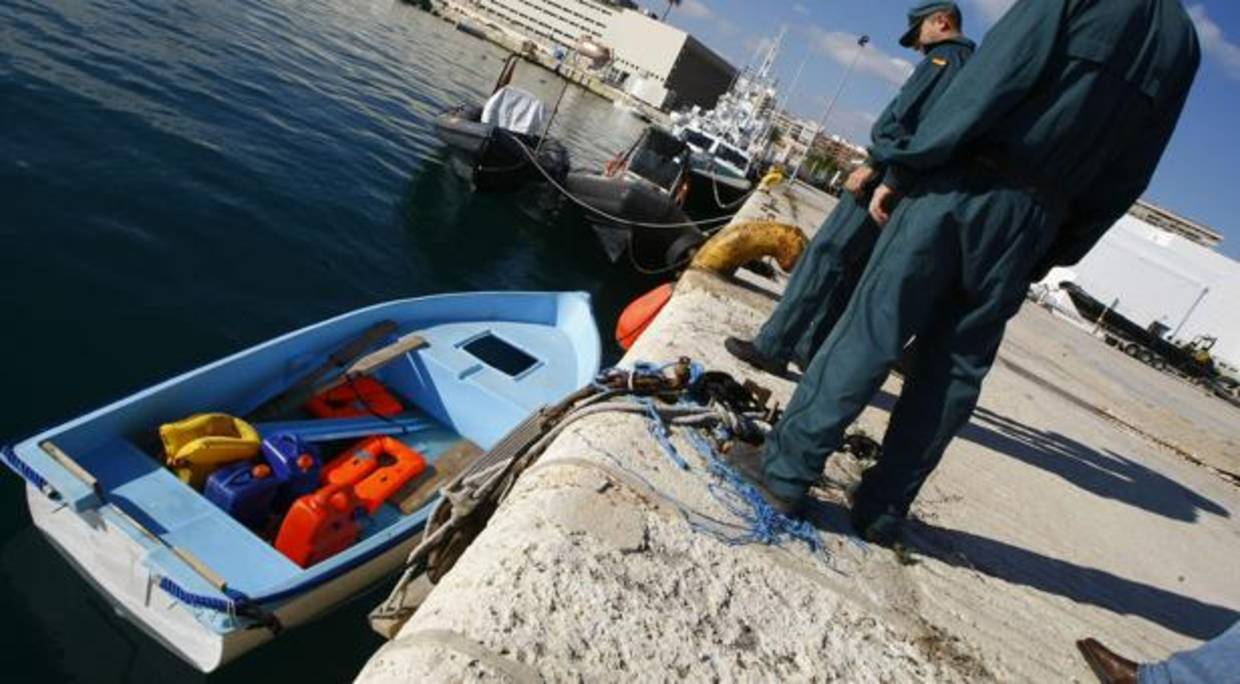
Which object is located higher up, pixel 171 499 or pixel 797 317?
pixel 797 317

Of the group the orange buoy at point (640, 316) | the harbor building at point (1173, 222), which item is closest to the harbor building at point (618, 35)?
the harbor building at point (1173, 222)

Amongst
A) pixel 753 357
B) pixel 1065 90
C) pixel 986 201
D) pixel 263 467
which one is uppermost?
pixel 1065 90

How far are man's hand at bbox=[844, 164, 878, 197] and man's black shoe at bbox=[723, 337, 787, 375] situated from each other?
3.65 ft

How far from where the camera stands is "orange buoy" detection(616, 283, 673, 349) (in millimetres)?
7164

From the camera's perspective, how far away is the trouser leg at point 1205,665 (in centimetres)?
244

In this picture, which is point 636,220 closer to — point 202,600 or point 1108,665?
point 202,600

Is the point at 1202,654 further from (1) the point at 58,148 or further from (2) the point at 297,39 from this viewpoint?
Answer: (2) the point at 297,39

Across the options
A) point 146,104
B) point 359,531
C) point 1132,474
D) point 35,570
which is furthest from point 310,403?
point 146,104

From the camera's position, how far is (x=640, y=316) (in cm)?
730

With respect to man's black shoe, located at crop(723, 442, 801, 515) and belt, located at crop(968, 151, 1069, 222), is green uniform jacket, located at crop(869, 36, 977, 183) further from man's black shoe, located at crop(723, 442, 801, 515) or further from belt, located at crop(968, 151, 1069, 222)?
man's black shoe, located at crop(723, 442, 801, 515)

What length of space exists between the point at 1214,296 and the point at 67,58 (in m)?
40.6

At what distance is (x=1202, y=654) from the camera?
2559 mm

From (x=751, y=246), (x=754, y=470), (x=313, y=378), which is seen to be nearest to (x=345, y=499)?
(x=313, y=378)

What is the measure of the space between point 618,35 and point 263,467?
10908 cm
